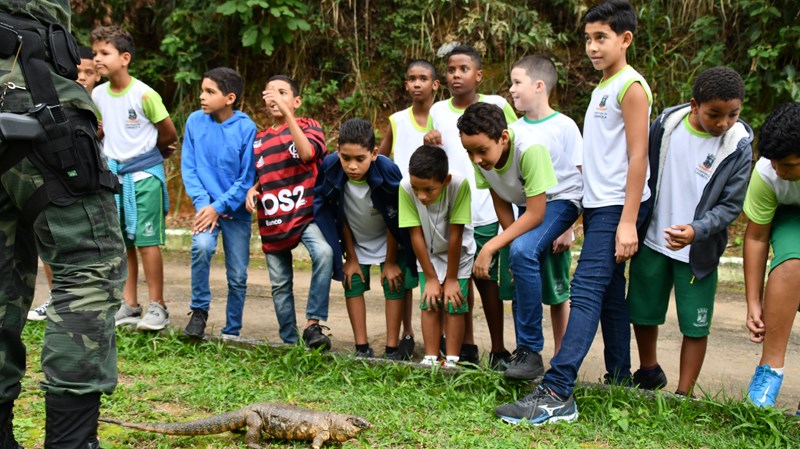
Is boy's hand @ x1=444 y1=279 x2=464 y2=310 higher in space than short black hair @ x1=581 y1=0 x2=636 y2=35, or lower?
lower

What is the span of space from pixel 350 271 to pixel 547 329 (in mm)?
1857

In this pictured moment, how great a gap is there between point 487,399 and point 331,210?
1657mm

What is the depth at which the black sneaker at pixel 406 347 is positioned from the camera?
511 cm

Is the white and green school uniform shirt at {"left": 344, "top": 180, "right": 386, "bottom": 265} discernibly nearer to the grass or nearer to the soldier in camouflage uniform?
the grass

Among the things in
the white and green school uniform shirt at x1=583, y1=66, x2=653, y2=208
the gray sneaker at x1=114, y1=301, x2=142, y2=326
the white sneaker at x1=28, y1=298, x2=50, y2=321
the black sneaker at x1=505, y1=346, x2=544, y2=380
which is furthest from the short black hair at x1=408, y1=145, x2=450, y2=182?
the white sneaker at x1=28, y1=298, x2=50, y2=321

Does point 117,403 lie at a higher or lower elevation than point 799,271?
lower

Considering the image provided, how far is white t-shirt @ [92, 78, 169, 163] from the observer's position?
18.2 ft

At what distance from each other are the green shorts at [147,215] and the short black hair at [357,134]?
1543 millimetres

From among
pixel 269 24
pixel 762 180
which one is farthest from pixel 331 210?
pixel 269 24

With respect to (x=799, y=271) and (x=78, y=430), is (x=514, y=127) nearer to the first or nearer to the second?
(x=799, y=271)

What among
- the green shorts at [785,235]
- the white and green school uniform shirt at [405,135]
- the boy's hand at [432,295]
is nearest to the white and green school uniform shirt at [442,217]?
the boy's hand at [432,295]

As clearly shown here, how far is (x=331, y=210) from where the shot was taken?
509 cm

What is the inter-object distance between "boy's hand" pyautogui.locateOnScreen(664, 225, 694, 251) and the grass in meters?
0.81

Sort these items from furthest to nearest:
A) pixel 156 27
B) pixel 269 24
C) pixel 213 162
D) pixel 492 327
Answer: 1. pixel 156 27
2. pixel 269 24
3. pixel 213 162
4. pixel 492 327
